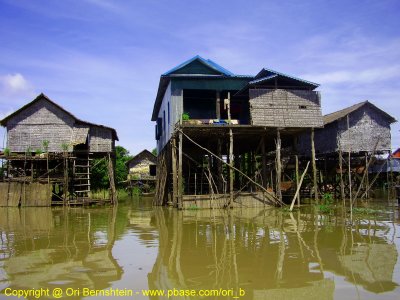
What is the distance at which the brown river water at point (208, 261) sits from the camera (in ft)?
16.8

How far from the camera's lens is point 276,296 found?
4.95 m

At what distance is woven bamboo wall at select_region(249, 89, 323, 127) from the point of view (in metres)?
18.0

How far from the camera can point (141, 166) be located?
37500 mm

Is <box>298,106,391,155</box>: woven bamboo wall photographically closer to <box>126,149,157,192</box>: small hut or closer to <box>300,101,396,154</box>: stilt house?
<box>300,101,396,154</box>: stilt house

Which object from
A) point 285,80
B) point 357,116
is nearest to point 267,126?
point 285,80

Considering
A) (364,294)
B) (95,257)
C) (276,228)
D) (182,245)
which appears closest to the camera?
(364,294)

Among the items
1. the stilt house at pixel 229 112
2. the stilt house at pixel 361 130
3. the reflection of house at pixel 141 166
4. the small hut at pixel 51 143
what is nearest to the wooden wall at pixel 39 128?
the small hut at pixel 51 143

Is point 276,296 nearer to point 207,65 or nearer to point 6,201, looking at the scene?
point 207,65

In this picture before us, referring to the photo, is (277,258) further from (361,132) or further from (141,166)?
(141,166)

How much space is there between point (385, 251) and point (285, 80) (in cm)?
1257

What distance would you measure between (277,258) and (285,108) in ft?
40.9

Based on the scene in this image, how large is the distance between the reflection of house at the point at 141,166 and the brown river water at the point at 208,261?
26.2 metres

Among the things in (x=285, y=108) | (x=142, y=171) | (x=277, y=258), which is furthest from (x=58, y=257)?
(x=142, y=171)

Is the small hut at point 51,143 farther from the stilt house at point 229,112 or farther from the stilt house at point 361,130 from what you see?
the stilt house at point 361,130
